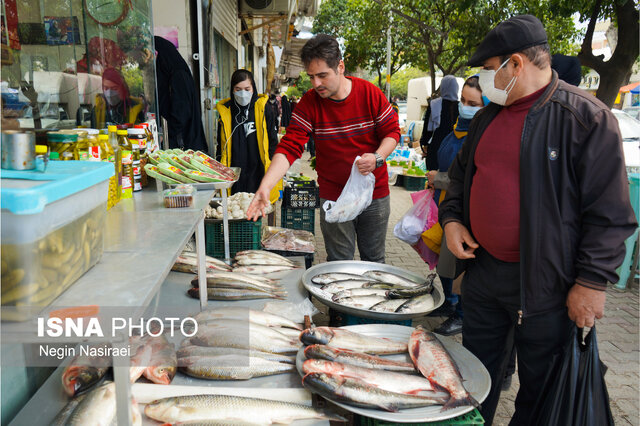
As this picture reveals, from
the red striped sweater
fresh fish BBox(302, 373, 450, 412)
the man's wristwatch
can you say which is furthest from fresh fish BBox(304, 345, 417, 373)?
the red striped sweater

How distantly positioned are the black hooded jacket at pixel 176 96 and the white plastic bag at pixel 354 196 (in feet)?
8.77

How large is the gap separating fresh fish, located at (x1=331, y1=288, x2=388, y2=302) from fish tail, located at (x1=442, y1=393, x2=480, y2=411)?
46.6 inches

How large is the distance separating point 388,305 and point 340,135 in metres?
1.43

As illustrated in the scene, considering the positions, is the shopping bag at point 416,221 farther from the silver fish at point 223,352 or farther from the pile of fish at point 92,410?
the pile of fish at point 92,410

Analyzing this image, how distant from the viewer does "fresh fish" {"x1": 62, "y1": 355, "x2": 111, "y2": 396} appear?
1.91 meters

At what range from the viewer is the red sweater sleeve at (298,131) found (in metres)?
3.61

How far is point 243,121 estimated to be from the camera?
5938mm

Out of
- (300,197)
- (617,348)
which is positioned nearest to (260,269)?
(300,197)

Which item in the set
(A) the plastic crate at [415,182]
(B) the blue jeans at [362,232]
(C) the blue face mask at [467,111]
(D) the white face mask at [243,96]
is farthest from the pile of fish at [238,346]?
(A) the plastic crate at [415,182]

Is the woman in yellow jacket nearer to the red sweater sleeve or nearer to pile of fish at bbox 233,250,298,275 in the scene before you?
pile of fish at bbox 233,250,298,275

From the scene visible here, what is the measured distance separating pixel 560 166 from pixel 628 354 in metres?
3.23

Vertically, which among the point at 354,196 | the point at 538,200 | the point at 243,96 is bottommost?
the point at 354,196

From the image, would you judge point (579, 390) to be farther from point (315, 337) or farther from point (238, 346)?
point (238, 346)

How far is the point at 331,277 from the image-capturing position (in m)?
3.46
